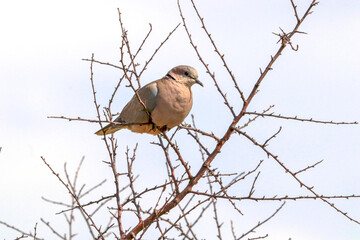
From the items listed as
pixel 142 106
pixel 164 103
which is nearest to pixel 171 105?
pixel 164 103

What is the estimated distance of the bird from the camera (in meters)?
5.19

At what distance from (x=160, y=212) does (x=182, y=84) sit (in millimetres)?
1883

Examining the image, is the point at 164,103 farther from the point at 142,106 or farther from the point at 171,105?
the point at 142,106

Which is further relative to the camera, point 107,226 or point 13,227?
point 13,227

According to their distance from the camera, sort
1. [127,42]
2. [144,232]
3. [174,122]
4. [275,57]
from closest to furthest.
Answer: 1. [144,232]
2. [275,57]
3. [127,42]
4. [174,122]

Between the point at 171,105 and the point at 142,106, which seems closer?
the point at 171,105

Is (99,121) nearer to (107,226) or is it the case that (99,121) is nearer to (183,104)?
(107,226)

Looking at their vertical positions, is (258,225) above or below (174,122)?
below

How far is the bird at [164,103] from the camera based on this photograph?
5191mm

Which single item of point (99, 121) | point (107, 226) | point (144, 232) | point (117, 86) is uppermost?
point (117, 86)

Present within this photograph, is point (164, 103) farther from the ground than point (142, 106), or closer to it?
closer to it

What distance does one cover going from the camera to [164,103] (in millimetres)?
5199

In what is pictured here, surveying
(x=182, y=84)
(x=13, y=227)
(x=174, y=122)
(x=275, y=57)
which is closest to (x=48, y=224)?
(x=13, y=227)

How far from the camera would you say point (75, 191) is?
4430 millimetres
